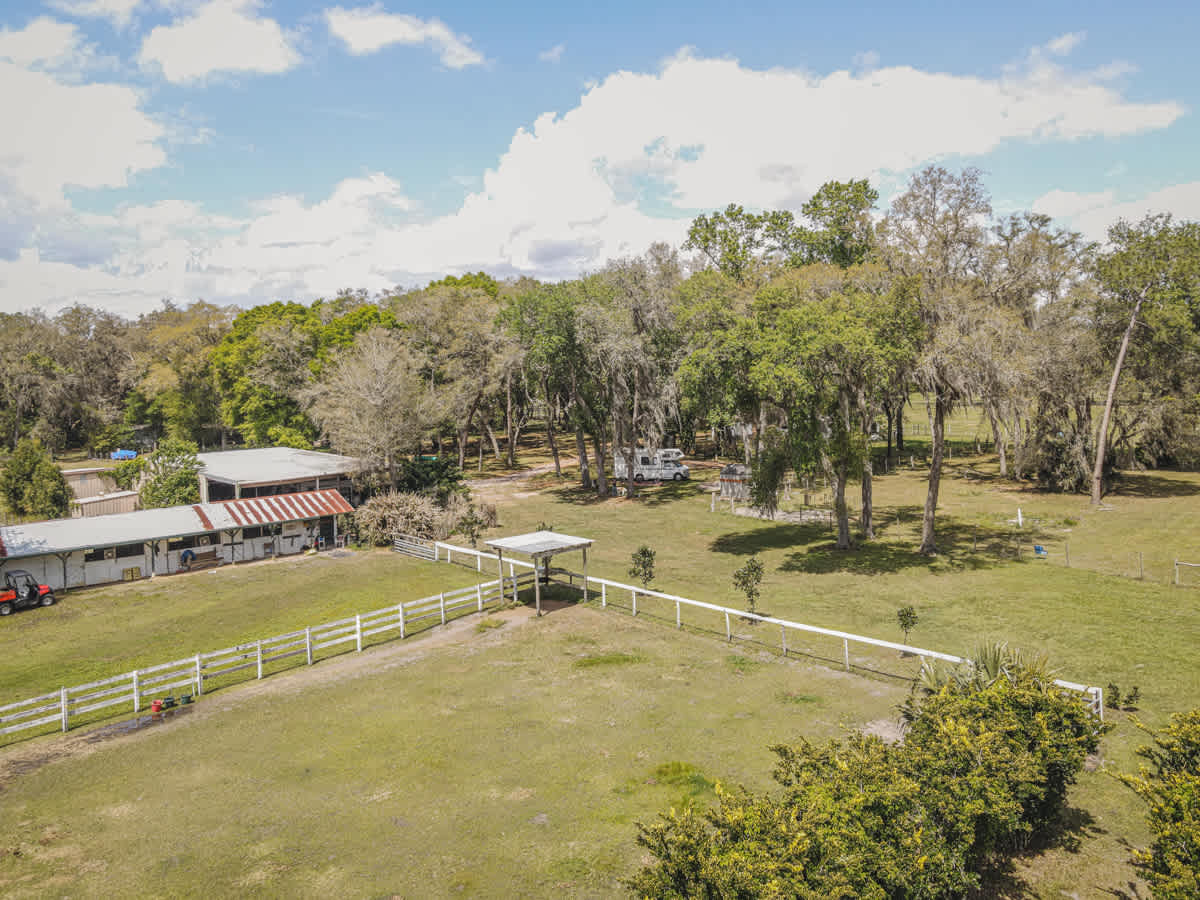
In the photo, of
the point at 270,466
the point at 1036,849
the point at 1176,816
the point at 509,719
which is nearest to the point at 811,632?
Result: the point at 509,719

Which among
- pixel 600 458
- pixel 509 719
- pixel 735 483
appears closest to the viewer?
pixel 509 719

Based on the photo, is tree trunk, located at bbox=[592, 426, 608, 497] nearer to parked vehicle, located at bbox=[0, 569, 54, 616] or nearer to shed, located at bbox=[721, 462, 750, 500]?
shed, located at bbox=[721, 462, 750, 500]

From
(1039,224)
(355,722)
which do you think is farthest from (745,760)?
(1039,224)

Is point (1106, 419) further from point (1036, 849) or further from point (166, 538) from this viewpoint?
point (166, 538)

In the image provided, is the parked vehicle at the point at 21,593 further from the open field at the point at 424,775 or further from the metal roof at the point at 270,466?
the open field at the point at 424,775

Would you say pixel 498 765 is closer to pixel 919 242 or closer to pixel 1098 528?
pixel 919 242

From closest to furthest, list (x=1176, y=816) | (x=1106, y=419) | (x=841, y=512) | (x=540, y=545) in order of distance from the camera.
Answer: (x=1176, y=816) < (x=540, y=545) < (x=841, y=512) < (x=1106, y=419)

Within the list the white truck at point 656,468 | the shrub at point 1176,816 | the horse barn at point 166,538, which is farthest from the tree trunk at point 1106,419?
the horse barn at point 166,538
